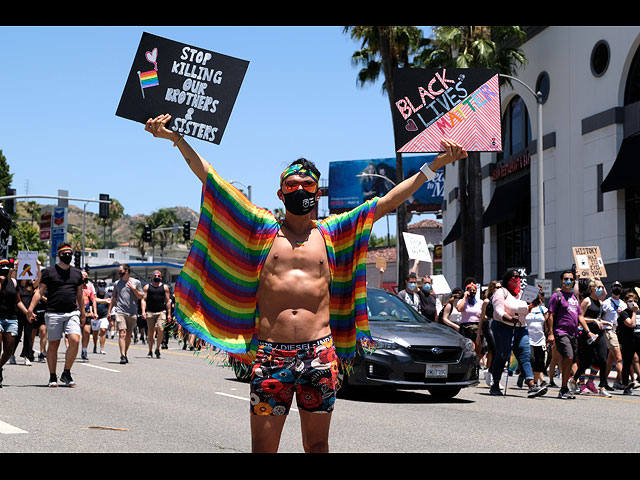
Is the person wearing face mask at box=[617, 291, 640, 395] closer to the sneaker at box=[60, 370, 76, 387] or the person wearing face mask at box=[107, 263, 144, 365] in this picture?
the sneaker at box=[60, 370, 76, 387]

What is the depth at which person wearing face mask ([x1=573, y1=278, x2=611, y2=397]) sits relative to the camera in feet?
48.8

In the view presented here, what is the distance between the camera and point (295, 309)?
505 cm

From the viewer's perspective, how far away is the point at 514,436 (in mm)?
9344

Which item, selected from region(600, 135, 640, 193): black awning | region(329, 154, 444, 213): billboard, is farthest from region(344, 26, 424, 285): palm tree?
region(329, 154, 444, 213): billboard

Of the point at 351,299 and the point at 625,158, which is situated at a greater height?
the point at 625,158

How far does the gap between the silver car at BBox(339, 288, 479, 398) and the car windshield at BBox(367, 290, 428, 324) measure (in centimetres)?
30

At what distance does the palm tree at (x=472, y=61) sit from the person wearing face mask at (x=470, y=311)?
12.6 meters

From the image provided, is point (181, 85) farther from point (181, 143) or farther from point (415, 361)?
point (415, 361)

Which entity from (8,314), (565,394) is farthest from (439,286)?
(8,314)

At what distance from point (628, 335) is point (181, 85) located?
11.6 m

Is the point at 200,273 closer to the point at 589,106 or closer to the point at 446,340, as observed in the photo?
the point at 446,340
